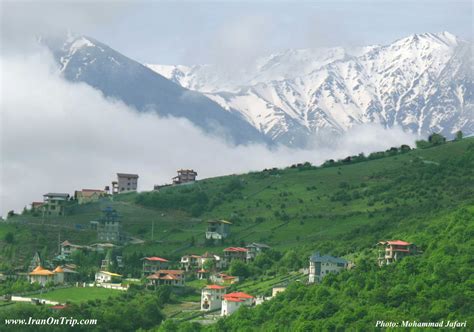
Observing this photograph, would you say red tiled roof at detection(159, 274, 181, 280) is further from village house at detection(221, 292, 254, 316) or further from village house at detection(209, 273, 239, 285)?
village house at detection(221, 292, 254, 316)

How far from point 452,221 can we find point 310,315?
1399 inches

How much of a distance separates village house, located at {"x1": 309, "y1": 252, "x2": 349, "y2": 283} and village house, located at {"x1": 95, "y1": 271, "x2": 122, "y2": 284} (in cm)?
2998

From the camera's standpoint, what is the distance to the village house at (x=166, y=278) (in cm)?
18650

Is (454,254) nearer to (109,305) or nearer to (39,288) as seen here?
(109,305)

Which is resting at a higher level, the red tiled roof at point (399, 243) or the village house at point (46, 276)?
→ the red tiled roof at point (399, 243)

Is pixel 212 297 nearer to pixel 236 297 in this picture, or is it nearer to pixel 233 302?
pixel 236 297

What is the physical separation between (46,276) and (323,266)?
3967 cm

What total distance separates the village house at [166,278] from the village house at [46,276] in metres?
12.0

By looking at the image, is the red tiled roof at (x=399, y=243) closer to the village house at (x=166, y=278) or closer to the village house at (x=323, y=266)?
the village house at (x=323, y=266)

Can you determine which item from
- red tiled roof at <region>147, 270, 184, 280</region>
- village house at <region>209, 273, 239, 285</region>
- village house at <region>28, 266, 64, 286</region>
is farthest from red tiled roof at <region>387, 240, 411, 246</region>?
village house at <region>28, 266, 64, 286</region>

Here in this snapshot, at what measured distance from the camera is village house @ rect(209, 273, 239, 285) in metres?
189

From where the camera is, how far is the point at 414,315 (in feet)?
439

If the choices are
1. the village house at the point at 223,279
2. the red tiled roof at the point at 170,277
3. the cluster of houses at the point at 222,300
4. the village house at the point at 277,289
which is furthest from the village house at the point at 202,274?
the village house at the point at 277,289

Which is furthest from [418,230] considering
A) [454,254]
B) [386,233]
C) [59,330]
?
[59,330]
